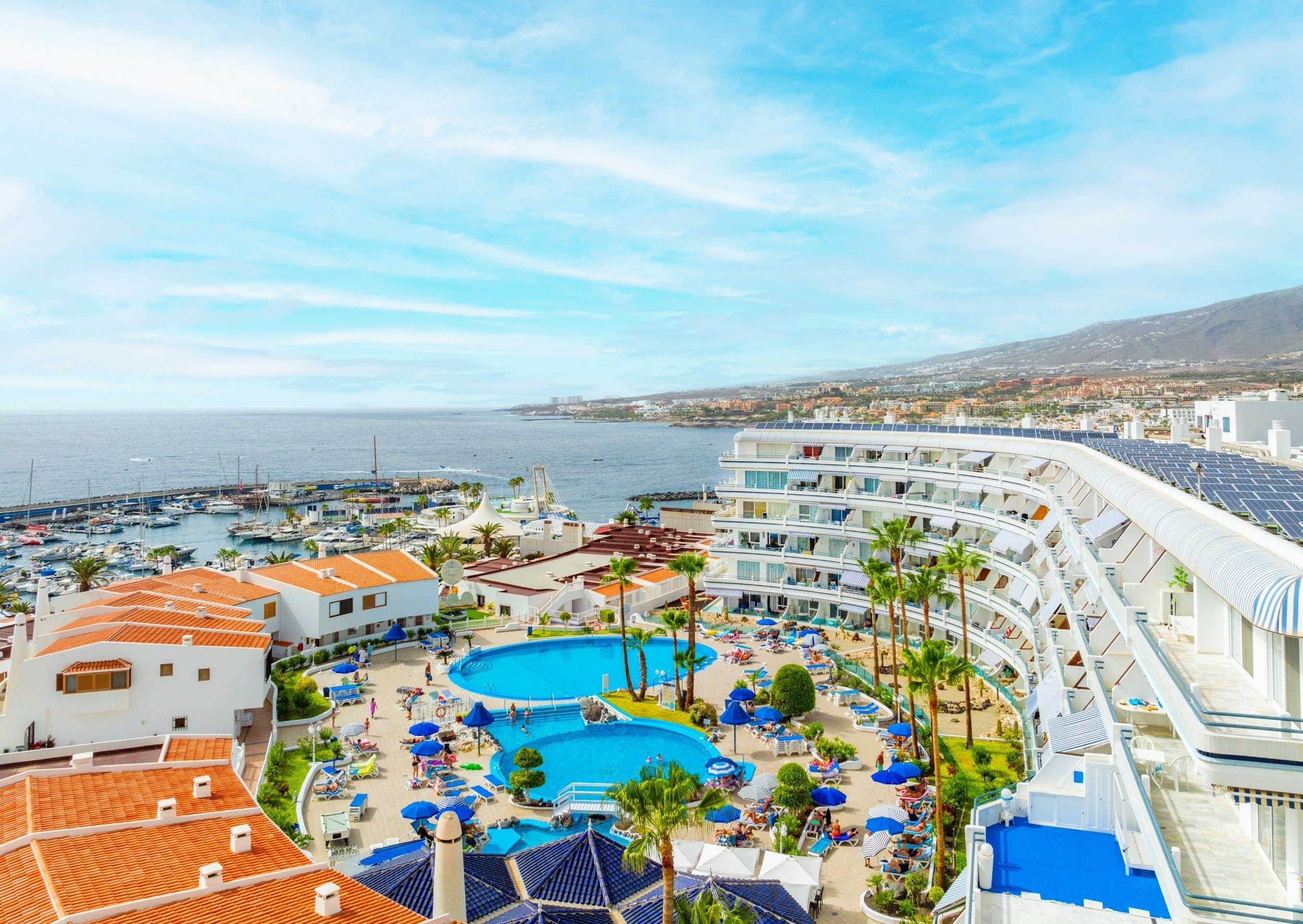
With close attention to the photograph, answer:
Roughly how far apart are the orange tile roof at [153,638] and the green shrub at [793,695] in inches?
896

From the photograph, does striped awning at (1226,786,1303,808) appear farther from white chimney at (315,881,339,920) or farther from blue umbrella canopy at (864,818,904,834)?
blue umbrella canopy at (864,818,904,834)

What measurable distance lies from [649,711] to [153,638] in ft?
71.1

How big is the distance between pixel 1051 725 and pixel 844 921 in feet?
25.2

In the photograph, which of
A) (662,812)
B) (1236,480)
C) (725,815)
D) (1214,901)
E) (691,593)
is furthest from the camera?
(691,593)

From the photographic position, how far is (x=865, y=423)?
193 ft

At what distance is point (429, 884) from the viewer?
22.1 metres

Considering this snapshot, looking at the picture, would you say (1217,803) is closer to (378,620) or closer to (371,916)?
(371,916)

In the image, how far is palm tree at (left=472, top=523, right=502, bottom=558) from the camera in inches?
3319

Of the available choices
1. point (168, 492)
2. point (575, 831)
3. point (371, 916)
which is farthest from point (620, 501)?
point (371, 916)

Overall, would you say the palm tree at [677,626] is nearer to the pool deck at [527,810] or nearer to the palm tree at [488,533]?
the pool deck at [527,810]

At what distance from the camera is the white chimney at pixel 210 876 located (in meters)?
16.3

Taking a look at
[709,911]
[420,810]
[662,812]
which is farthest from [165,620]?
[709,911]

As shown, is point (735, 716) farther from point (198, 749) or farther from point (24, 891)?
point (24, 891)

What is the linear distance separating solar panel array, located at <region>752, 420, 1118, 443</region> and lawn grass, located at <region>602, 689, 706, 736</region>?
2322 centimetres
